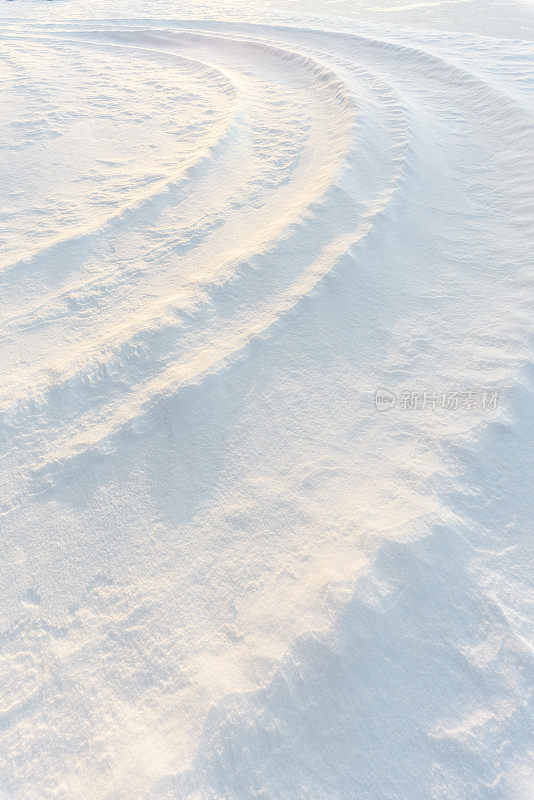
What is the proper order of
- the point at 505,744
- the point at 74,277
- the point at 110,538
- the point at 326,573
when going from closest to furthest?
1. the point at 505,744
2. the point at 326,573
3. the point at 110,538
4. the point at 74,277

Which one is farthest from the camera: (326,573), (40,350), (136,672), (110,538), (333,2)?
(333,2)

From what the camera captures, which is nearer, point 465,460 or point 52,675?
point 52,675

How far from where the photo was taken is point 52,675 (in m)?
1.43

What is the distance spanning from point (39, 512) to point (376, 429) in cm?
130

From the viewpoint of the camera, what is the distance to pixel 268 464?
185cm

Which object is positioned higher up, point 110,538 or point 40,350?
point 40,350

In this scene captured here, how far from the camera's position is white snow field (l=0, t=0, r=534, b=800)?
131 cm

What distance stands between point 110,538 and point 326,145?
10.1 ft

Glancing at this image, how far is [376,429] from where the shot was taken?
195cm

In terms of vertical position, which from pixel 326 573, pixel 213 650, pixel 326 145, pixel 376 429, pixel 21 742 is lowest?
pixel 21 742

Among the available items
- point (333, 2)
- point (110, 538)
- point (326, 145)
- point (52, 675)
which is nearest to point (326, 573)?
point (110, 538)

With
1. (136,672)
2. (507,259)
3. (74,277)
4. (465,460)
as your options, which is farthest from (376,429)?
(74,277)

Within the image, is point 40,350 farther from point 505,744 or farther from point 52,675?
point 505,744

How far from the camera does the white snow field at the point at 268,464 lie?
131cm
